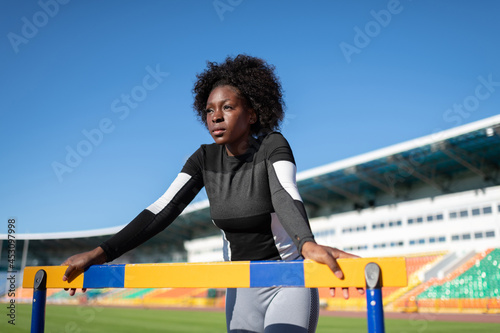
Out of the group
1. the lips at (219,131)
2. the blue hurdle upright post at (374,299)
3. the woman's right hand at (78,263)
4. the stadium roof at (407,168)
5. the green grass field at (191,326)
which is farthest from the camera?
the stadium roof at (407,168)

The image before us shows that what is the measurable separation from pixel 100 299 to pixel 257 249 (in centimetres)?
4242

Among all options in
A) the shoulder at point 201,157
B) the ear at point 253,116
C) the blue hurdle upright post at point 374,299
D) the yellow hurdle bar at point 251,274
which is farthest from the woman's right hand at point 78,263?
the blue hurdle upright post at point 374,299

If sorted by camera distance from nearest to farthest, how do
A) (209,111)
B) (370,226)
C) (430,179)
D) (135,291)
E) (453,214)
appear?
(209,111), (453,214), (430,179), (370,226), (135,291)

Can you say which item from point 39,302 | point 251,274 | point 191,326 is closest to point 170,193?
point 39,302

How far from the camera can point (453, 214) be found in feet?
81.0

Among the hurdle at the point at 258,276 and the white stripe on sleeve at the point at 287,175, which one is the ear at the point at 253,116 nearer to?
the white stripe on sleeve at the point at 287,175

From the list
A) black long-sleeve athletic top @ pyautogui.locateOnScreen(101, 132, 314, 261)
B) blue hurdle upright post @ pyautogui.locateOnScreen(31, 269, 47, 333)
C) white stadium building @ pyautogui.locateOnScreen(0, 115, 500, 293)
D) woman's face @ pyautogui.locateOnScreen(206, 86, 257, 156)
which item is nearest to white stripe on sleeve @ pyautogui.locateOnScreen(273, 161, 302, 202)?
black long-sleeve athletic top @ pyautogui.locateOnScreen(101, 132, 314, 261)

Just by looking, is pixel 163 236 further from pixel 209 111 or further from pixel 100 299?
pixel 209 111

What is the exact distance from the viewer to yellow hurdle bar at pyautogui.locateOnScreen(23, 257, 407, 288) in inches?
49.0

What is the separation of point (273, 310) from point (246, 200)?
473 millimetres

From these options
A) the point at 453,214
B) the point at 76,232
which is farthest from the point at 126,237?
the point at 76,232

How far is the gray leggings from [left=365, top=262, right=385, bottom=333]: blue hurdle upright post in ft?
1.74

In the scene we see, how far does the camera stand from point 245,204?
1.91 metres

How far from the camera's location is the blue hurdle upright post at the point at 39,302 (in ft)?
5.43
